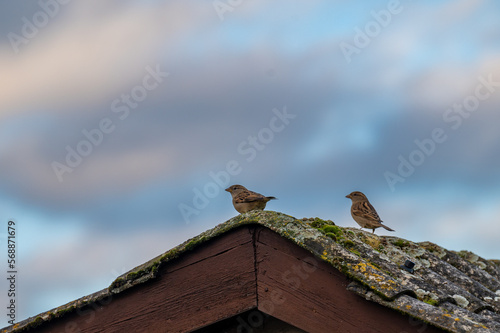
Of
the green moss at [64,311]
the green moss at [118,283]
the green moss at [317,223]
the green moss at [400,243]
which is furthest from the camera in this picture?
the green moss at [400,243]

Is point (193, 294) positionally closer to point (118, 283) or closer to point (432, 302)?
point (118, 283)

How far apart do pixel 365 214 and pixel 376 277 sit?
7895 millimetres

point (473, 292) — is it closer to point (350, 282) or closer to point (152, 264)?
point (350, 282)

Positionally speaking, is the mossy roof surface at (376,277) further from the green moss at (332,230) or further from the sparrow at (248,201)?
the sparrow at (248,201)

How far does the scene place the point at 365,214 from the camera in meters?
11.8

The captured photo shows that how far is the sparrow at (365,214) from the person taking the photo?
11.7 m

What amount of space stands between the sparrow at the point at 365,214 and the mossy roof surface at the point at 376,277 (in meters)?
5.06

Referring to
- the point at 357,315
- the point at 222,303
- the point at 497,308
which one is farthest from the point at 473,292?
the point at 222,303

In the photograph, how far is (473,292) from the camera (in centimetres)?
599

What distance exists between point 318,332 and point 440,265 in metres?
2.70

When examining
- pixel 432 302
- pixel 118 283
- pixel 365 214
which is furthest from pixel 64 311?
pixel 365 214

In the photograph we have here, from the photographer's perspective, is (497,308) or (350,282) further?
(497,308)

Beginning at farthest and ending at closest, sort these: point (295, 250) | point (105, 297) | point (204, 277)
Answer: point (105, 297)
point (204, 277)
point (295, 250)

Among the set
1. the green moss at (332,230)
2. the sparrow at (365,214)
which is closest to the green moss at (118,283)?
the green moss at (332,230)
